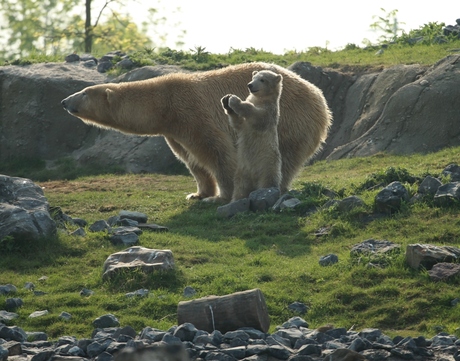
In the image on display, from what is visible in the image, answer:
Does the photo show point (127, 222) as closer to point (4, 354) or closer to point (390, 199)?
point (390, 199)

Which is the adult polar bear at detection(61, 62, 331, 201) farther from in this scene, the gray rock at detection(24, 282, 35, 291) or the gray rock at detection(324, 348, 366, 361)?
the gray rock at detection(324, 348, 366, 361)

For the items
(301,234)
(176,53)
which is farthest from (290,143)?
(176,53)

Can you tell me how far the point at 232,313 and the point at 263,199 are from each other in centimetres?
498

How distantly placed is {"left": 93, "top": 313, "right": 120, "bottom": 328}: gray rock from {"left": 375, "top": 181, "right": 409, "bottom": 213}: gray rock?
4.37 m

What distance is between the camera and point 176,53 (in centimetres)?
2275

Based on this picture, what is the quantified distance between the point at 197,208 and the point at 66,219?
2.45 meters

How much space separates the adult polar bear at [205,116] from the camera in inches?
566

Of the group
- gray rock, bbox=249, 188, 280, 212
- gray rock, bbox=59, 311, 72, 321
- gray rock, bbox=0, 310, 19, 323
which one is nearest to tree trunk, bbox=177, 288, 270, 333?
gray rock, bbox=59, 311, 72, 321

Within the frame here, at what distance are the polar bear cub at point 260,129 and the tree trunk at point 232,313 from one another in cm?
517

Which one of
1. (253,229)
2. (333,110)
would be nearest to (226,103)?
(253,229)

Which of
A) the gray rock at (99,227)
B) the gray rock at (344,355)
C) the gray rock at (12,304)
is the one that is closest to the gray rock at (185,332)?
the gray rock at (344,355)

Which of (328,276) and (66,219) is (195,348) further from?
(66,219)

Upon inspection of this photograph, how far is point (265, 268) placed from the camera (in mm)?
9938

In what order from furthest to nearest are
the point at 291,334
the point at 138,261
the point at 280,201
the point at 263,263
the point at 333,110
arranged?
1. the point at 333,110
2. the point at 280,201
3. the point at 263,263
4. the point at 138,261
5. the point at 291,334
